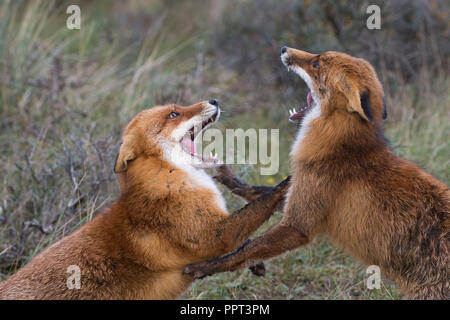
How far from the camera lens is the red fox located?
3.82 m

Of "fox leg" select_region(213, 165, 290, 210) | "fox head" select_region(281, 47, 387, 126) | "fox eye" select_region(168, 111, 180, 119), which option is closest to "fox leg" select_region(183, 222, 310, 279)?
"fox leg" select_region(213, 165, 290, 210)

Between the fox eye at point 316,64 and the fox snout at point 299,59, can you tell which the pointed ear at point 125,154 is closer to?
the fox snout at point 299,59

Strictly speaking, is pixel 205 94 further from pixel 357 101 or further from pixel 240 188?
pixel 357 101

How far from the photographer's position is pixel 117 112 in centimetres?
779

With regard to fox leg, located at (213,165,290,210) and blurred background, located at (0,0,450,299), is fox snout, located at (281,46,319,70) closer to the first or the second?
blurred background, located at (0,0,450,299)

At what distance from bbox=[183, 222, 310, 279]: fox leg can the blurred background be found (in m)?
1.14

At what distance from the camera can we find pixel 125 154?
171 inches

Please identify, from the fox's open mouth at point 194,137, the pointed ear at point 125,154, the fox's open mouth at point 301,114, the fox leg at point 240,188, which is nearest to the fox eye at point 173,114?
the fox's open mouth at point 194,137

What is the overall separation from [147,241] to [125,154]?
2.71 feet

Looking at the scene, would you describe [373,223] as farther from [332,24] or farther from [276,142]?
[332,24]

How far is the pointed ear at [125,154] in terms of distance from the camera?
4301 millimetres
